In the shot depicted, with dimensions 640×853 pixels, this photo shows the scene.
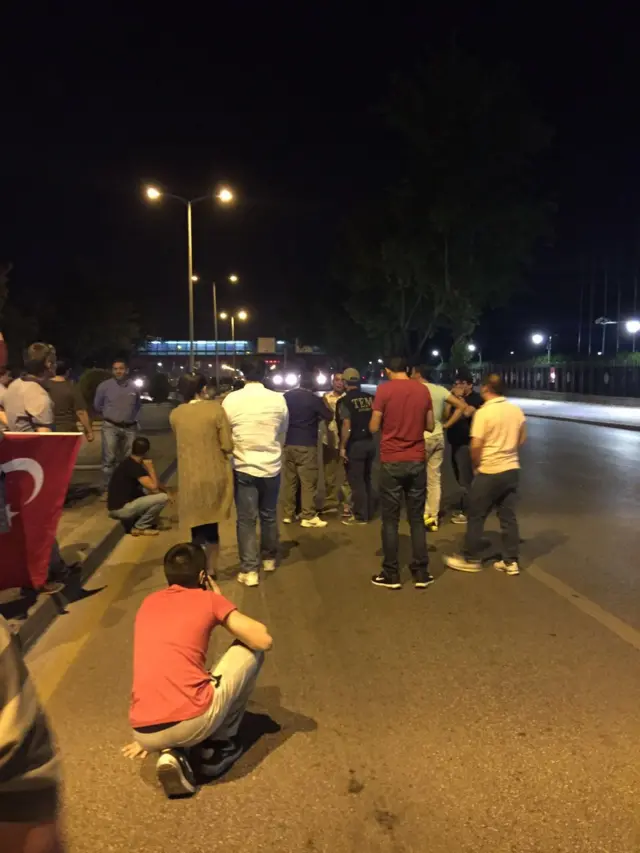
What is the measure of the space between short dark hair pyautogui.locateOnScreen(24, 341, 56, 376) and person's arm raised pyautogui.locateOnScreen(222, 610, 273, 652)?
14.9ft

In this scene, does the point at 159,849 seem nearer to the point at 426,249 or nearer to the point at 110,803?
the point at 110,803

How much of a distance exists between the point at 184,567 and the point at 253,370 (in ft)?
11.5

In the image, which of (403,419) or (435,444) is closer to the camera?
(403,419)

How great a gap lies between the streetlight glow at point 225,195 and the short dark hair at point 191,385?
19.6 meters

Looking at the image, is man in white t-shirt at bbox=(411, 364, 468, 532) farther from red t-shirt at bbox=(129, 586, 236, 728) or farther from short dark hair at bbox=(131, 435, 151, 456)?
red t-shirt at bbox=(129, 586, 236, 728)

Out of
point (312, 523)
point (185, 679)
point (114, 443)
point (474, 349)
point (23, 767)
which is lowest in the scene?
point (312, 523)

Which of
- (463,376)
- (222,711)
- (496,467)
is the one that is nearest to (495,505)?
(496,467)

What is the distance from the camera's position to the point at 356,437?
9.33 meters

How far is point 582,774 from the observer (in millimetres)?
3494

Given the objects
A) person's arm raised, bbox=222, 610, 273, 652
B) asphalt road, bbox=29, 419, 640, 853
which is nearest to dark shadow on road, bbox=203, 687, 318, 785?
asphalt road, bbox=29, 419, 640, 853

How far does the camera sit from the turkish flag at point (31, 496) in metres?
5.63

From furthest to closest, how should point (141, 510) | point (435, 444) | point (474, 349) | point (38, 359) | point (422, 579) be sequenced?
point (474, 349) < point (141, 510) < point (435, 444) < point (38, 359) < point (422, 579)

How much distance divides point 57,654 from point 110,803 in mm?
2029

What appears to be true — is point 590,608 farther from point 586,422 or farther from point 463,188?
point 463,188
